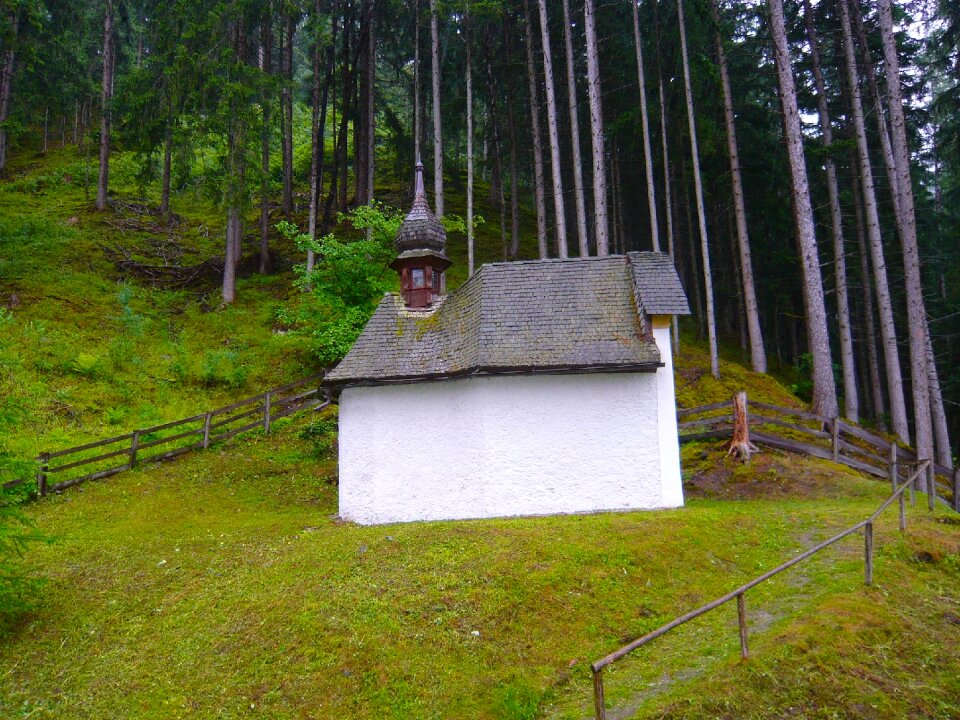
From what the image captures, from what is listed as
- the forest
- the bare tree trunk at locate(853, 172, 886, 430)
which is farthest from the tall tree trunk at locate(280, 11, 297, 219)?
the bare tree trunk at locate(853, 172, 886, 430)

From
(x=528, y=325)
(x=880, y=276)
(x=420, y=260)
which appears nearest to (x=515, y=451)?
(x=528, y=325)

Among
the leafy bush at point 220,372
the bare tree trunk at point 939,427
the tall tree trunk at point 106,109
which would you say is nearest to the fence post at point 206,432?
the leafy bush at point 220,372

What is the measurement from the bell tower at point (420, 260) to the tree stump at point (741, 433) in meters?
7.87

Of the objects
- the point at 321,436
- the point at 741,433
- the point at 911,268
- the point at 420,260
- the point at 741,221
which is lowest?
the point at 741,433

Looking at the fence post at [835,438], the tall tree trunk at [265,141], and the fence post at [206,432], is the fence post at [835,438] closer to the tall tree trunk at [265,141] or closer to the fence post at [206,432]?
the fence post at [206,432]

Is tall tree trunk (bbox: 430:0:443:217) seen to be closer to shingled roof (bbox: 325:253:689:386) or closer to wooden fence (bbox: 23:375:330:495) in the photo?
wooden fence (bbox: 23:375:330:495)

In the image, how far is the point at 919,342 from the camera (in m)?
17.0

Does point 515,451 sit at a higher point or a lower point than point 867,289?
lower

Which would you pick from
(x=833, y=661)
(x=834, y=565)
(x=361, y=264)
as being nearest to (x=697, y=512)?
(x=834, y=565)

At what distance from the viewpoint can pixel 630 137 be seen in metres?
28.9

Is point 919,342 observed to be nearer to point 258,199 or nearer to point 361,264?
point 361,264

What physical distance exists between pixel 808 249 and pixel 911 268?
8.12ft

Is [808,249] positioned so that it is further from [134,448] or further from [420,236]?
[134,448]

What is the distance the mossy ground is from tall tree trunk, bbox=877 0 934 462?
3.55m
